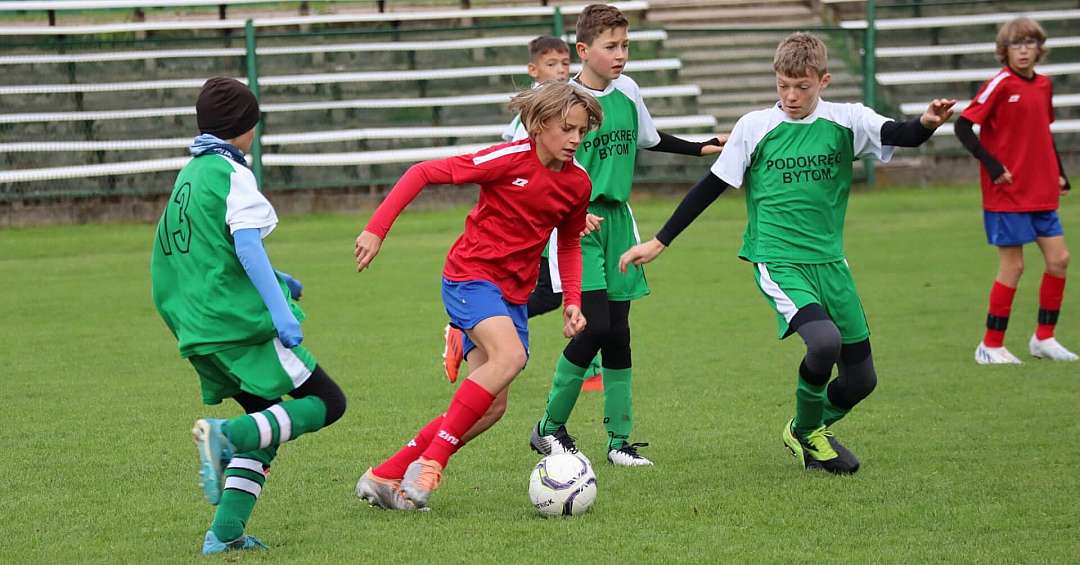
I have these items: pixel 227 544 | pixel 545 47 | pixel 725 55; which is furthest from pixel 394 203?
pixel 725 55

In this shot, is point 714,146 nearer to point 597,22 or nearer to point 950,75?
point 597,22

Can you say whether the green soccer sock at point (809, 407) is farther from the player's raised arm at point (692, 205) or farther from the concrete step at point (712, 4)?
the concrete step at point (712, 4)

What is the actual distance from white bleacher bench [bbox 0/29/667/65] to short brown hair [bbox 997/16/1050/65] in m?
9.55

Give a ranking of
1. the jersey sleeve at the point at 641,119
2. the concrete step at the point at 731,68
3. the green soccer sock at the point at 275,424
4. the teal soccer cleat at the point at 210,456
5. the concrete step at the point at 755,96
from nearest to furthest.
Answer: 1. the teal soccer cleat at the point at 210,456
2. the green soccer sock at the point at 275,424
3. the jersey sleeve at the point at 641,119
4. the concrete step at the point at 755,96
5. the concrete step at the point at 731,68

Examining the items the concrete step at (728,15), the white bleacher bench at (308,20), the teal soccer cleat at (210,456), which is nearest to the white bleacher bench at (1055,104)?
the concrete step at (728,15)

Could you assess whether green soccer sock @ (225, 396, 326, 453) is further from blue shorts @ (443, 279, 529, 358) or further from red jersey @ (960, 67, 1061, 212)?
red jersey @ (960, 67, 1061, 212)

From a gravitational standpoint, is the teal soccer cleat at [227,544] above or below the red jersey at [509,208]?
below

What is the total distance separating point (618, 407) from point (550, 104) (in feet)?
5.17

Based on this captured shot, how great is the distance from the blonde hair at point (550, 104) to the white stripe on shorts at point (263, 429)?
1460 millimetres

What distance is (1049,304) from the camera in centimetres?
820

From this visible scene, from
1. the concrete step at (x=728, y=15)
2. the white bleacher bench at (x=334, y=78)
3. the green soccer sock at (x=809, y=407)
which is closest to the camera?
the green soccer sock at (x=809, y=407)

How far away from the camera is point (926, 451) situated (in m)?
5.73

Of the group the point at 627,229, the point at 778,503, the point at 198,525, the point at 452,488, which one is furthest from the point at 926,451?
the point at 198,525

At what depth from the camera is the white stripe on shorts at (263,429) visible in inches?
165
